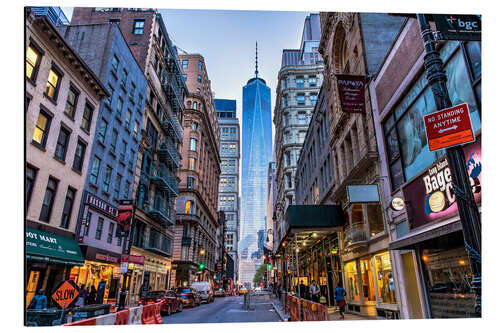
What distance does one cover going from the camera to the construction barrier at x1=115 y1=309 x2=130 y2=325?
8724mm

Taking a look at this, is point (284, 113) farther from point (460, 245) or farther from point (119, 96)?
point (460, 245)

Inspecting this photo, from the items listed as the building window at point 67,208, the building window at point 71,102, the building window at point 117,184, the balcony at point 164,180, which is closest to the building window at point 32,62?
the building window at point 71,102

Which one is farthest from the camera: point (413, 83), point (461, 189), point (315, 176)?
point (315, 176)

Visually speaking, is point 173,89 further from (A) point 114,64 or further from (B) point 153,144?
(A) point 114,64

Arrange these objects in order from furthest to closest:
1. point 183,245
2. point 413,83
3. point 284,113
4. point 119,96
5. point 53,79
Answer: point 284,113 → point 183,245 → point 119,96 → point 53,79 → point 413,83

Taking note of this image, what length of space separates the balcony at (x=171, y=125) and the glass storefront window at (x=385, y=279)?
3226 centimetres

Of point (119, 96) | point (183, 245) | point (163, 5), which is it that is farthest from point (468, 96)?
point (183, 245)

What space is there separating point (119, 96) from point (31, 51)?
458 inches

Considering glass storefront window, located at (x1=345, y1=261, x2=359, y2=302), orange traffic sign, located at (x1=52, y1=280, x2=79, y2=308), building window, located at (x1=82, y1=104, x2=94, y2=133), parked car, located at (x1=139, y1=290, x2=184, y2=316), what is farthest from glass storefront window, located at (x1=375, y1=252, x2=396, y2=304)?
building window, located at (x1=82, y1=104, x2=94, y2=133)

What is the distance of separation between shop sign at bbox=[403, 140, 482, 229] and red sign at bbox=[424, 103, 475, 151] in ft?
15.5

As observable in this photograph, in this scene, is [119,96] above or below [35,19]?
above

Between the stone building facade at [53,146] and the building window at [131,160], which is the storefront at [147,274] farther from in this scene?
the stone building facade at [53,146]

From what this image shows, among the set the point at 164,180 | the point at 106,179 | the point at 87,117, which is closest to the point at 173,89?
the point at 164,180

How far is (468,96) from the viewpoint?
33.9ft
